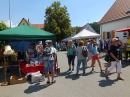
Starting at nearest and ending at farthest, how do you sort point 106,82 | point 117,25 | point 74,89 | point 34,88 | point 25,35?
point 74,89 → point 34,88 → point 106,82 → point 25,35 → point 117,25

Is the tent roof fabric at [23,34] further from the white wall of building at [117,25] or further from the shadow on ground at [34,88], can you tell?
the white wall of building at [117,25]

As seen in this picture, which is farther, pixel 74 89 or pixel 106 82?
pixel 106 82

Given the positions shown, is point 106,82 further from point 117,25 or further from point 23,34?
point 117,25

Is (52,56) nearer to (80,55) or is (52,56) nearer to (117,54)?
(80,55)

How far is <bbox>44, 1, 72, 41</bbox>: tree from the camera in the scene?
4241cm

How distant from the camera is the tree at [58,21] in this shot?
42.4 metres

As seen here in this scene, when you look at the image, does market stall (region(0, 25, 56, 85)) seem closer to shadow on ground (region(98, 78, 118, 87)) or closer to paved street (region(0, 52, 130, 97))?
paved street (region(0, 52, 130, 97))

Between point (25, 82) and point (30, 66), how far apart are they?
952mm

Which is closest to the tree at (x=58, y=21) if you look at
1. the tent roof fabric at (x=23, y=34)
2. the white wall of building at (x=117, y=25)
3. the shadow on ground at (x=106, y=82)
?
the white wall of building at (x=117, y=25)

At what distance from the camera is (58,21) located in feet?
143

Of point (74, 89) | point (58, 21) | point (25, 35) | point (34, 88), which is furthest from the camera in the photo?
point (58, 21)

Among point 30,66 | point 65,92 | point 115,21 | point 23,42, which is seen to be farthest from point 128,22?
point 65,92

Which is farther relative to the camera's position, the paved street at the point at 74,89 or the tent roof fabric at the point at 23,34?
the tent roof fabric at the point at 23,34

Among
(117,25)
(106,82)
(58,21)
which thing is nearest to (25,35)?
(106,82)
